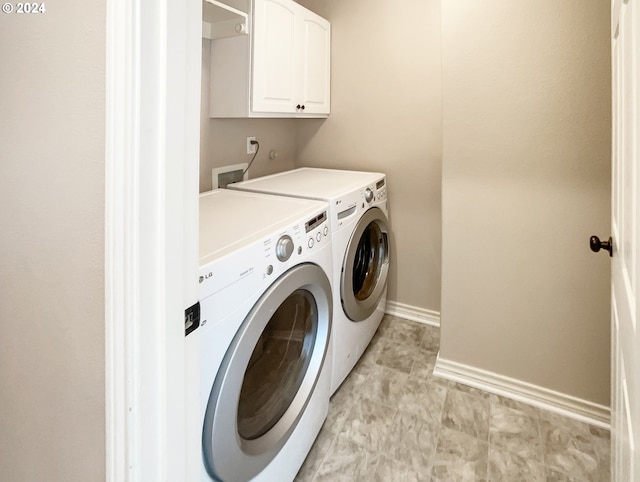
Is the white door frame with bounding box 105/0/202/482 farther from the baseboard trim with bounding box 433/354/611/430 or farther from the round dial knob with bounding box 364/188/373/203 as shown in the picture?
the baseboard trim with bounding box 433/354/611/430

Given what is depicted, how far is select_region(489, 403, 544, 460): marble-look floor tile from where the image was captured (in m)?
1.56

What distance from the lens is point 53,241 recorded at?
0.70 meters

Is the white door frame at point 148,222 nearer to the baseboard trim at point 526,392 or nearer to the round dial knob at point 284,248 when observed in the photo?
→ the round dial knob at point 284,248

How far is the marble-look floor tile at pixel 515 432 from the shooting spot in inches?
61.3

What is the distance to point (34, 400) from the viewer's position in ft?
2.52

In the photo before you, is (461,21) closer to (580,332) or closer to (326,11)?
(326,11)

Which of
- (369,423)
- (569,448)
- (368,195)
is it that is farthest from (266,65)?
(569,448)

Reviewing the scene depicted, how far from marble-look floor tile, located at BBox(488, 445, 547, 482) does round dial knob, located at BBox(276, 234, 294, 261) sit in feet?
3.66

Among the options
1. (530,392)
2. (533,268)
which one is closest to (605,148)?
(533,268)

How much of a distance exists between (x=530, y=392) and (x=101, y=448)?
1.83 metres

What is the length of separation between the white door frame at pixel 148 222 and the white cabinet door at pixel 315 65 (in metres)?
1.77

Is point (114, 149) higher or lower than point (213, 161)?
lower

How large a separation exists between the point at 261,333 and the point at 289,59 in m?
1.62

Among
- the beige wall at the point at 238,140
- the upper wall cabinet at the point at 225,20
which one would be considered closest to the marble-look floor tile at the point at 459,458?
the beige wall at the point at 238,140
